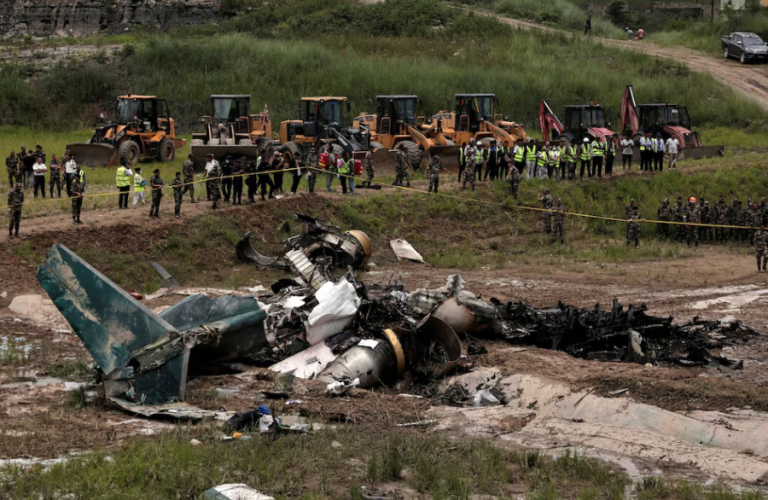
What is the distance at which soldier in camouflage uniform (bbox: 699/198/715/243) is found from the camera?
24.6 m

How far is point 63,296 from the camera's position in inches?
447

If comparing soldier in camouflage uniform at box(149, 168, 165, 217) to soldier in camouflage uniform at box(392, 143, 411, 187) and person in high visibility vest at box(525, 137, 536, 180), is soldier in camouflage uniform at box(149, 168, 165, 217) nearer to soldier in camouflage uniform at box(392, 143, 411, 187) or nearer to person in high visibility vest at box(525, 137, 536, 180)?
soldier in camouflage uniform at box(392, 143, 411, 187)

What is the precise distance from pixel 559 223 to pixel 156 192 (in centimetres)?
1019

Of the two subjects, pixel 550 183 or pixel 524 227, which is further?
pixel 550 183

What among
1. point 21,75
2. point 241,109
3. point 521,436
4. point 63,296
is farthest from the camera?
point 21,75

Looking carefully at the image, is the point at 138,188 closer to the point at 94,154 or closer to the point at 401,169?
the point at 401,169

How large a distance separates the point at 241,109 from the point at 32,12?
33177 millimetres

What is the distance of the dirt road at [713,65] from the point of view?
144 ft

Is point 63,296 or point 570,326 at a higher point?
point 63,296

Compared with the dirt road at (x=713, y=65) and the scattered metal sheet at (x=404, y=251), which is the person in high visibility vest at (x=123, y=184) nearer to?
the scattered metal sheet at (x=404, y=251)

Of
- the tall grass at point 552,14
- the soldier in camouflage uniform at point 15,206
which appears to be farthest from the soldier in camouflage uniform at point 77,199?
the tall grass at point 552,14

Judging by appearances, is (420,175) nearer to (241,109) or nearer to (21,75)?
(241,109)

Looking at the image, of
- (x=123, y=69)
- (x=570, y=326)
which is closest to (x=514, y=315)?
(x=570, y=326)

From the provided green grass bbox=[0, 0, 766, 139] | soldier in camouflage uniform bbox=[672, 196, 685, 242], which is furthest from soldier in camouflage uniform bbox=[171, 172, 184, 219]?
green grass bbox=[0, 0, 766, 139]
